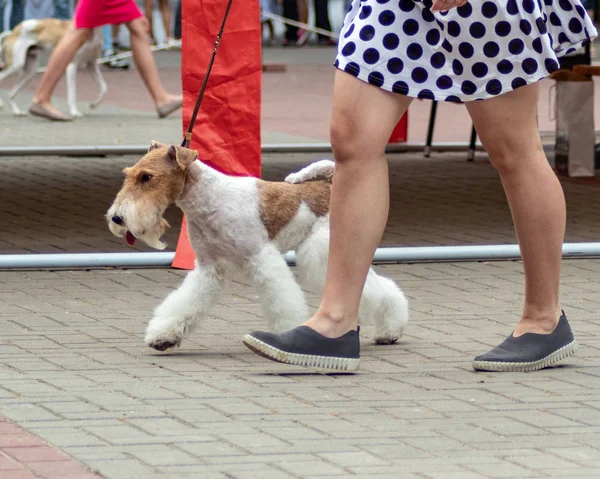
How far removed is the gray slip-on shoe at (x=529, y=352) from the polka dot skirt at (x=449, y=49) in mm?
822

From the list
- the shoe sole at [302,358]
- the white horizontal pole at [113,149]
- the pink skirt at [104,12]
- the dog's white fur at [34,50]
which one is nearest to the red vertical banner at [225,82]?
the shoe sole at [302,358]

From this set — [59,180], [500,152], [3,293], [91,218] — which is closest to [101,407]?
[500,152]

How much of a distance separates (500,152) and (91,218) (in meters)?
4.33

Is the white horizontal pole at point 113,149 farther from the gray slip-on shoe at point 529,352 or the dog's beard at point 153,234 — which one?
the gray slip-on shoe at point 529,352

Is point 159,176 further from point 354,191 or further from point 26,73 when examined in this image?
point 26,73

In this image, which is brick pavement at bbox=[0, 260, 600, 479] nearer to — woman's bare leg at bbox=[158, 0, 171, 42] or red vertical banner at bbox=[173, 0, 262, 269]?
red vertical banner at bbox=[173, 0, 262, 269]

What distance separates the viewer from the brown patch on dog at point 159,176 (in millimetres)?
4738

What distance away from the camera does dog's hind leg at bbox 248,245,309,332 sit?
489 cm

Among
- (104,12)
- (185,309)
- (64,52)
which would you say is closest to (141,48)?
(104,12)

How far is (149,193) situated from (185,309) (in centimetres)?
44

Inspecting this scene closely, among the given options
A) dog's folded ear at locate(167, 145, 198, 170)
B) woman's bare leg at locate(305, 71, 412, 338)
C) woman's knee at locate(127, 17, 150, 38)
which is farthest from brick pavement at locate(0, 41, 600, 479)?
woman's knee at locate(127, 17, 150, 38)

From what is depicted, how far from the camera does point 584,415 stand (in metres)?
4.02

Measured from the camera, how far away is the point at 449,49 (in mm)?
4410

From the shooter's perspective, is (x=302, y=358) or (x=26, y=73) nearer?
(x=302, y=358)
